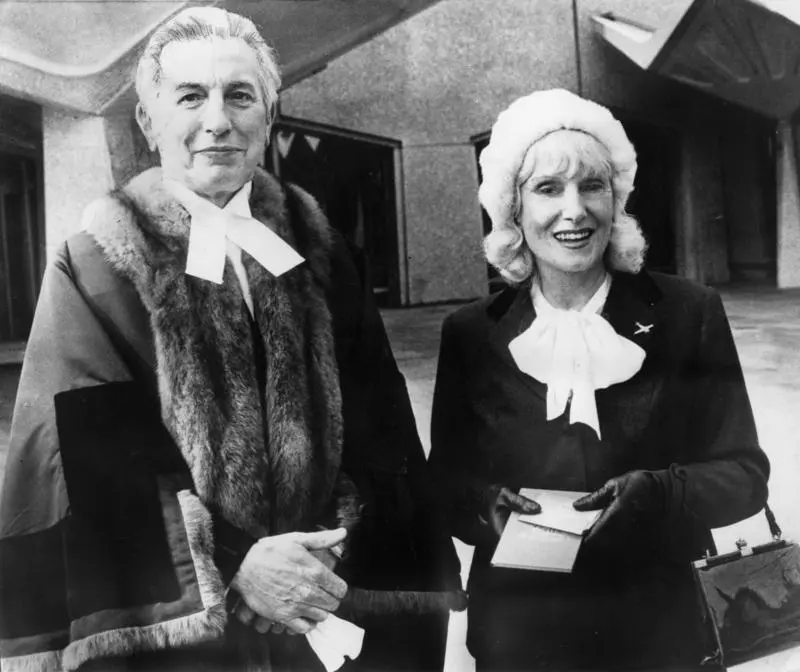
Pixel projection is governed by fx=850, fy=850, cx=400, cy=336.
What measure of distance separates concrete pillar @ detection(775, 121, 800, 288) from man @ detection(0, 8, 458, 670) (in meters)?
1.01

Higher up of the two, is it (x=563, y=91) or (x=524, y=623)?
(x=563, y=91)

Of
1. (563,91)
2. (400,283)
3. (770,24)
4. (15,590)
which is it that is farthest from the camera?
(770,24)

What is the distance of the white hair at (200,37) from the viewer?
57.9 inches

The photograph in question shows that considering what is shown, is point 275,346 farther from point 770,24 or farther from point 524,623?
point 770,24

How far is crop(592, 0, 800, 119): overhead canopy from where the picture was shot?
181 cm

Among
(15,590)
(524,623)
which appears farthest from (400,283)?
(15,590)

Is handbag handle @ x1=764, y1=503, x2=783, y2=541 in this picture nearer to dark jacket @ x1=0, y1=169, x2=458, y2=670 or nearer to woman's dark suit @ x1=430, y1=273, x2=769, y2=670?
woman's dark suit @ x1=430, y1=273, x2=769, y2=670

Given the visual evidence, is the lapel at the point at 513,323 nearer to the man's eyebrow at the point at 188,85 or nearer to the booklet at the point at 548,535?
the booklet at the point at 548,535

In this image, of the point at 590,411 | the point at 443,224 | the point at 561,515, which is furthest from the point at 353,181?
the point at 561,515

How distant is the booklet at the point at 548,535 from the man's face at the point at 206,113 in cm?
82

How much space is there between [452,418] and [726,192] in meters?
0.80

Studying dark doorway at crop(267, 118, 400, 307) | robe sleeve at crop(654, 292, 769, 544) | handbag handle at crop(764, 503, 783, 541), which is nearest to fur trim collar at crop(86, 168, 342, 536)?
dark doorway at crop(267, 118, 400, 307)

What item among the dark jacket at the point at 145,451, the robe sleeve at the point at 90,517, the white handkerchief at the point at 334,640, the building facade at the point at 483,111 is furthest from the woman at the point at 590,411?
the robe sleeve at the point at 90,517

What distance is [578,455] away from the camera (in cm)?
160
